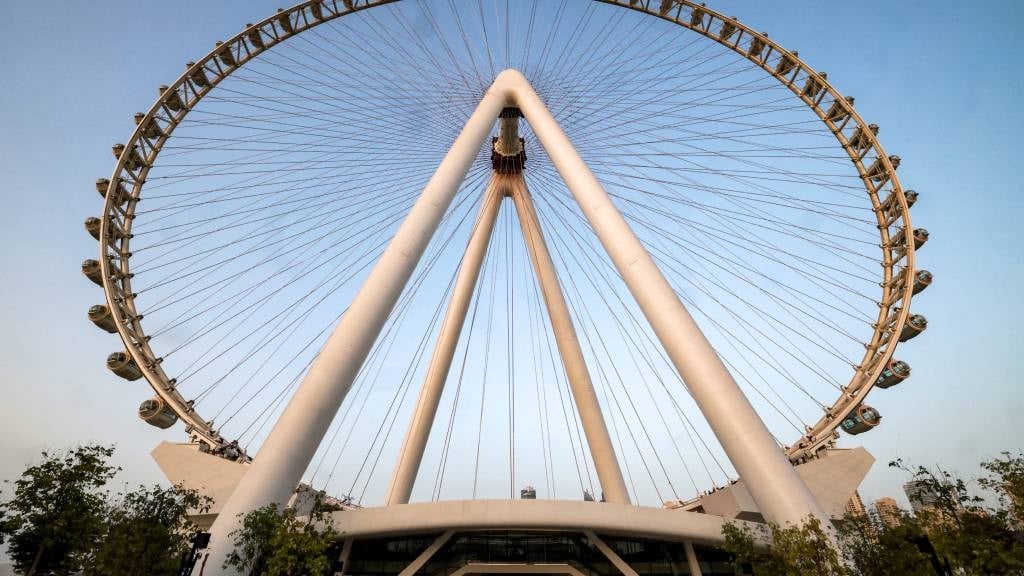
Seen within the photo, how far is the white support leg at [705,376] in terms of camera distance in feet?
42.2

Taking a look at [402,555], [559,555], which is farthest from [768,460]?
[402,555]

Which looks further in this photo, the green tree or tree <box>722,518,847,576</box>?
the green tree

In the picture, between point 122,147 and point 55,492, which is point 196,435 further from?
point 122,147

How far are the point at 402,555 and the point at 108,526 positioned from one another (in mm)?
11289

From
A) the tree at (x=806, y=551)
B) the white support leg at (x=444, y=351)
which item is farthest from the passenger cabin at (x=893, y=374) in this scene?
the white support leg at (x=444, y=351)

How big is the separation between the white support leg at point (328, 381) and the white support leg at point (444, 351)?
9423 millimetres

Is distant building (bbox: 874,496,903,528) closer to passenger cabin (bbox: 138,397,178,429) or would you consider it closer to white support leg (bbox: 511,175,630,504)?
white support leg (bbox: 511,175,630,504)

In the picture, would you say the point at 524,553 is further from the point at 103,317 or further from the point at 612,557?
the point at 103,317

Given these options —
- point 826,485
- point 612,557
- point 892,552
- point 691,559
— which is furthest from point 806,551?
point 826,485

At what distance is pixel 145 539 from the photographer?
56.7 feet

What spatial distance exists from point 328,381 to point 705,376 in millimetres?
10180

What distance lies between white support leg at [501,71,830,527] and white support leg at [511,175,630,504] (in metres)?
9.65

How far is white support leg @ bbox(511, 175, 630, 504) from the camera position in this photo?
23656 mm

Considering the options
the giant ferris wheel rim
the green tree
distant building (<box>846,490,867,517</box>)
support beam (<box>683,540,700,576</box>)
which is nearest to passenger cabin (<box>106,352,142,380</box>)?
the giant ferris wheel rim
